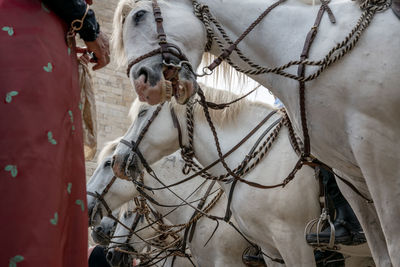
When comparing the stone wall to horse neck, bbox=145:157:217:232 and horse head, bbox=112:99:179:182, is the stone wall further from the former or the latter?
horse head, bbox=112:99:179:182

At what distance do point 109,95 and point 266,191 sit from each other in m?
11.4

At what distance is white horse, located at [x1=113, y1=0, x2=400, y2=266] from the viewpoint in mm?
3289

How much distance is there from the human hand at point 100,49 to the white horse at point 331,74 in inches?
18.9

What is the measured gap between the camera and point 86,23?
3.10 m

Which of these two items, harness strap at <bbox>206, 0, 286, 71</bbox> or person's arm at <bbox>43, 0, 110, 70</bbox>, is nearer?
person's arm at <bbox>43, 0, 110, 70</bbox>

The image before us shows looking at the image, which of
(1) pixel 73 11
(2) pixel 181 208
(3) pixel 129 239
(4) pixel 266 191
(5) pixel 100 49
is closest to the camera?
(1) pixel 73 11

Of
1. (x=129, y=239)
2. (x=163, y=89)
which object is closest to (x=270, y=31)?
(x=163, y=89)

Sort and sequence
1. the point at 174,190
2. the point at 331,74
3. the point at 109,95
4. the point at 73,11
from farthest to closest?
the point at 109,95 → the point at 174,190 → the point at 331,74 → the point at 73,11

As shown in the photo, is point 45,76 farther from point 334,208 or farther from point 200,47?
point 334,208

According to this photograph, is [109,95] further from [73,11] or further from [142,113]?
[73,11]

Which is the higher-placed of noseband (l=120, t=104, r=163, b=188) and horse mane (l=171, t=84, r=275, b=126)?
horse mane (l=171, t=84, r=275, b=126)

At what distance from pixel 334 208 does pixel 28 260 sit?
297 cm

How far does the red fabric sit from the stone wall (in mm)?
12975

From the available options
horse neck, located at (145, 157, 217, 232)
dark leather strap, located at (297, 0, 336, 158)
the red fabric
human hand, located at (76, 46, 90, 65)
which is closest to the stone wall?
horse neck, located at (145, 157, 217, 232)
